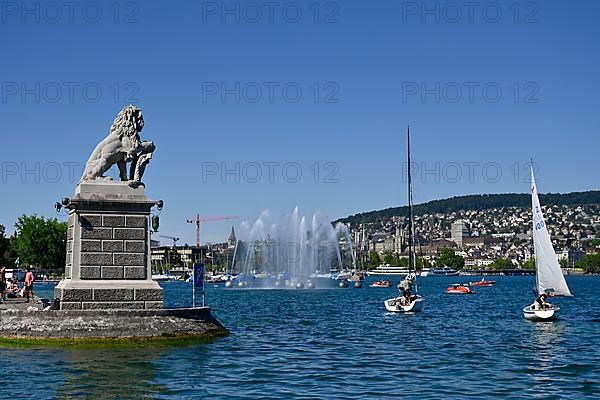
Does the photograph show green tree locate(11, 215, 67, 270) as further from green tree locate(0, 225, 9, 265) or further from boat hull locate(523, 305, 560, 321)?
boat hull locate(523, 305, 560, 321)

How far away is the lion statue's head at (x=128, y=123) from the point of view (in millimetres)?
29312

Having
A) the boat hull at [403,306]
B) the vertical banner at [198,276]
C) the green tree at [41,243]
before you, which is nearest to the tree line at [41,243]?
the green tree at [41,243]

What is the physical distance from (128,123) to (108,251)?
14.2 feet

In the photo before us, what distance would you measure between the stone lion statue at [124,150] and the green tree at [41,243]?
9240cm

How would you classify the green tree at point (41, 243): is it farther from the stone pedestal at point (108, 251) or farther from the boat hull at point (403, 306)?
the stone pedestal at point (108, 251)

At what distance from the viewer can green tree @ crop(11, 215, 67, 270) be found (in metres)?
118

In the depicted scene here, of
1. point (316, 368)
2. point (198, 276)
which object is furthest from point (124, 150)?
point (316, 368)

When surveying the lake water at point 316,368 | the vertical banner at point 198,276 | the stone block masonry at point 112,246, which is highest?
the stone block masonry at point 112,246

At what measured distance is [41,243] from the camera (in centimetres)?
11881

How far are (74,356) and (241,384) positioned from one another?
5.67 metres

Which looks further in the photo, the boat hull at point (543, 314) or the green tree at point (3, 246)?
the green tree at point (3, 246)

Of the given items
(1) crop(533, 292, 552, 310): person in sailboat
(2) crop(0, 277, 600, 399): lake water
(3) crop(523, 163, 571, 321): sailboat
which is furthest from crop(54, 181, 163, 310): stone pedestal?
(3) crop(523, 163, 571, 321): sailboat

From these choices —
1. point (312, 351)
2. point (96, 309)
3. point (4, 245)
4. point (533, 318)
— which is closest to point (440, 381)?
point (312, 351)

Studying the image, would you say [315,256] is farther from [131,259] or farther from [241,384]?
[241,384]
